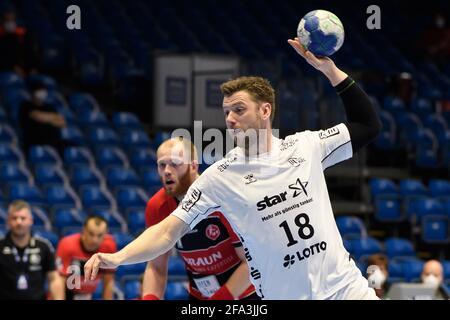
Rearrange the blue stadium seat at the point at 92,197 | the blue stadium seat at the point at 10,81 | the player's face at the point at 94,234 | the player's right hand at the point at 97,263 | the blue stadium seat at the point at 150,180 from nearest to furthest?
the player's right hand at the point at 97,263 < the player's face at the point at 94,234 < the blue stadium seat at the point at 92,197 < the blue stadium seat at the point at 150,180 < the blue stadium seat at the point at 10,81

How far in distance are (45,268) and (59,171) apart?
384cm

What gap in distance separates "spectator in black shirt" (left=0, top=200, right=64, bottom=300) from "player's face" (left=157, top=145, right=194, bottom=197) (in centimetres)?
359

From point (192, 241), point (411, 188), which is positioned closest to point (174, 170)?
point (192, 241)

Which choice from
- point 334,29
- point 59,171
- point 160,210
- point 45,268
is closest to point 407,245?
point 59,171

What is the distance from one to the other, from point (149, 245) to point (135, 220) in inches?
333

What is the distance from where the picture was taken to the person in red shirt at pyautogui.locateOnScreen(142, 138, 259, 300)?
6.49 metres

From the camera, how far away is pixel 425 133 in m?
18.3

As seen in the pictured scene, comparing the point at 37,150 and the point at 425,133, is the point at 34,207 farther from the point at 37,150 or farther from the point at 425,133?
the point at 425,133

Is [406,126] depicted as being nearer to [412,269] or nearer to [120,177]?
[412,269]

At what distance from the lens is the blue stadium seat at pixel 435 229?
16.1 m

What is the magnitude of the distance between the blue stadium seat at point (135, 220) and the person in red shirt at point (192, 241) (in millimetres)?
6610

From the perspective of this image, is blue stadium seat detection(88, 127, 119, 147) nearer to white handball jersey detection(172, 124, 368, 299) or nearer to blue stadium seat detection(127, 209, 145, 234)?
blue stadium seat detection(127, 209, 145, 234)

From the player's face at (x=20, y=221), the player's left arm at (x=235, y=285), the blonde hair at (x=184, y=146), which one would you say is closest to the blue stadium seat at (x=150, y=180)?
the player's face at (x=20, y=221)

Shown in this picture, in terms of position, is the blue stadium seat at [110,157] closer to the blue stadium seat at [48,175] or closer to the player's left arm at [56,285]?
the blue stadium seat at [48,175]
